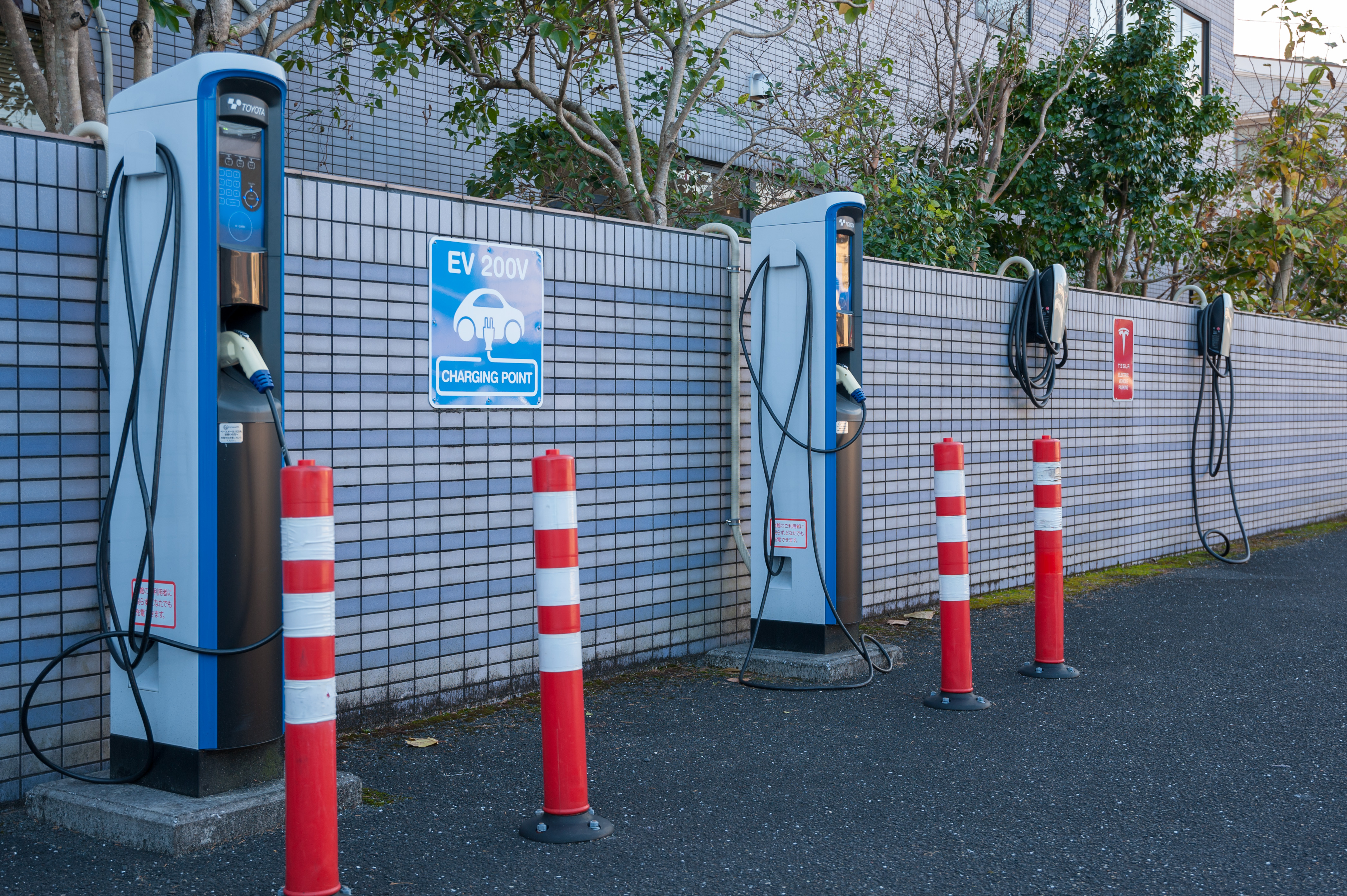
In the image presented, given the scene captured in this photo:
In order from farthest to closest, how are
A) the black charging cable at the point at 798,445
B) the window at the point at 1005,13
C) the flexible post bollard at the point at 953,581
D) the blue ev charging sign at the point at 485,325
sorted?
the window at the point at 1005,13, the black charging cable at the point at 798,445, the flexible post bollard at the point at 953,581, the blue ev charging sign at the point at 485,325

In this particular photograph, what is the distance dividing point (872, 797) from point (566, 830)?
3.43 ft

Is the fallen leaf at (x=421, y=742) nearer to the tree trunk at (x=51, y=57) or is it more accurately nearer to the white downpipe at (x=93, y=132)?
the white downpipe at (x=93, y=132)

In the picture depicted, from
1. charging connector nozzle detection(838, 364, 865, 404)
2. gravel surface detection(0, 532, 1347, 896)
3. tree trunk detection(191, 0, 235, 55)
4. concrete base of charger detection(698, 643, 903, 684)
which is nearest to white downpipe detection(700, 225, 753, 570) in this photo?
concrete base of charger detection(698, 643, 903, 684)

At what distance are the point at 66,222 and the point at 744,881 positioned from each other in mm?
2847

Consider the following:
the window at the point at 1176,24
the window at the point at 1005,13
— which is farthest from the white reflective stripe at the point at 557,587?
the window at the point at 1176,24

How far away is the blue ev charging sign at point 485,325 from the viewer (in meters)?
4.68

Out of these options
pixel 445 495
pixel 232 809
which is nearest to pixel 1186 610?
pixel 445 495

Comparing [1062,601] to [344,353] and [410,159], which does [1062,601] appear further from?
[410,159]

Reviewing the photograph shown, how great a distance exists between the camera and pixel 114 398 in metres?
3.50

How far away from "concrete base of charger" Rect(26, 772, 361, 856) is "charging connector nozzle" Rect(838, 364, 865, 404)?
118 inches

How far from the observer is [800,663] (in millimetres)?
5246

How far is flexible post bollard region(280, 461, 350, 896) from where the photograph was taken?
273 cm

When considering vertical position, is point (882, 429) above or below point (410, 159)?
below

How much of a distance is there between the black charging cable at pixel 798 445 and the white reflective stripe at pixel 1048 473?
0.84 m
